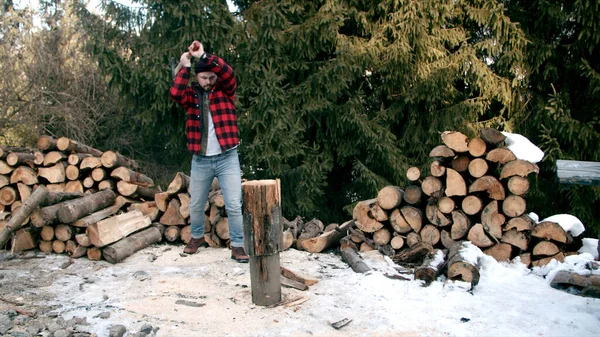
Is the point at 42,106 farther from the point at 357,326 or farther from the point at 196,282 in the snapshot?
the point at 357,326

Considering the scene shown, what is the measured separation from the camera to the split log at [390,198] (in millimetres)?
5035

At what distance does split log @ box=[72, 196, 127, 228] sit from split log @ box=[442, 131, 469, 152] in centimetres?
381

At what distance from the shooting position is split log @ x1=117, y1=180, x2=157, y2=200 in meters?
6.00

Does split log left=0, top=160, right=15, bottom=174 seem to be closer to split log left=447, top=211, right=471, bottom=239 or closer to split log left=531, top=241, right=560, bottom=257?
split log left=447, top=211, right=471, bottom=239

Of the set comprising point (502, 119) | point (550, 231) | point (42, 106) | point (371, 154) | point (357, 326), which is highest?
point (42, 106)

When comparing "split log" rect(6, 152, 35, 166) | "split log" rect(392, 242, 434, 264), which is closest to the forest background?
"split log" rect(6, 152, 35, 166)

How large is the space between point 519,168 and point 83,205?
451 centimetres

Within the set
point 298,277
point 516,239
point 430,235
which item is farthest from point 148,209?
point 516,239

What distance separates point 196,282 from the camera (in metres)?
4.21

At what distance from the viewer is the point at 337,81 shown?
22.5 ft

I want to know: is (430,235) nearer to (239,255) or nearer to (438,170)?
(438,170)

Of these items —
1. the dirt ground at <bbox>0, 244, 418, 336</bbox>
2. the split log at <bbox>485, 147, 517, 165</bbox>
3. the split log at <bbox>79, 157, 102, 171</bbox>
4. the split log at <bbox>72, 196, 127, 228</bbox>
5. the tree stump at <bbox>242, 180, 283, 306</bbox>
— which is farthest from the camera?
the split log at <bbox>79, 157, 102, 171</bbox>

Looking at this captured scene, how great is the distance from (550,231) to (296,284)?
2.49 meters

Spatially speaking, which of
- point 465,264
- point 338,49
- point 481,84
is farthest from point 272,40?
point 465,264
